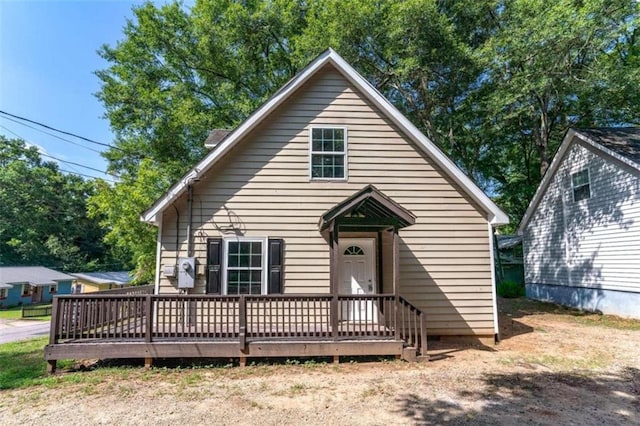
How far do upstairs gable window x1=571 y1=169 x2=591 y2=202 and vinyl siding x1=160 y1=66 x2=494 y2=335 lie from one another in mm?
7732

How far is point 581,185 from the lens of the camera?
13.6 meters

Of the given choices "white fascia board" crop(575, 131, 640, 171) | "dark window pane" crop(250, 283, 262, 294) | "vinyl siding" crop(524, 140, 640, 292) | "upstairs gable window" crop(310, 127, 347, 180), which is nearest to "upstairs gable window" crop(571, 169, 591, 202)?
"vinyl siding" crop(524, 140, 640, 292)

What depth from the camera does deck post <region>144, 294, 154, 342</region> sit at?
6516mm

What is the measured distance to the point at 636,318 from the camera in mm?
11156

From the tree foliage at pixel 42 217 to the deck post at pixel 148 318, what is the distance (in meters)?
45.7

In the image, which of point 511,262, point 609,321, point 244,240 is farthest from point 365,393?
point 511,262

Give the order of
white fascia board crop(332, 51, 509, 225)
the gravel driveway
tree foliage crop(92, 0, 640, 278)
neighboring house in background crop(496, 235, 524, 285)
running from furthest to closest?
neighboring house in background crop(496, 235, 524, 285) < tree foliage crop(92, 0, 640, 278) < the gravel driveway < white fascia board crop(332, 51, 509, 225)

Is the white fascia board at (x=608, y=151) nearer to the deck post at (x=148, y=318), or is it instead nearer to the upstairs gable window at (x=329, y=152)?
the upstairs gable window at (x=329, y=152)

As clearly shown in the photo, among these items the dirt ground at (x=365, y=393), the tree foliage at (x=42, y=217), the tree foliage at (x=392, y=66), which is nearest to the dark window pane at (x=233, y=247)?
the dirt ground at (x=365, y=393)

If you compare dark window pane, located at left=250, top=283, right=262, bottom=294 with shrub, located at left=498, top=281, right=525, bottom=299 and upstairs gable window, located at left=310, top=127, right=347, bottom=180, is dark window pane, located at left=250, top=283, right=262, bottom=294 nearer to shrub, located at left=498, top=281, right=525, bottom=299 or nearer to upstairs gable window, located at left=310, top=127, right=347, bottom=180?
upstairs gable window, located at left=310, top=127, right=347, bottom=180

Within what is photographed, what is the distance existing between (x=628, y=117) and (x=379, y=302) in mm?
19090

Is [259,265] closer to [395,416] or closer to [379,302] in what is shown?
[379,302]

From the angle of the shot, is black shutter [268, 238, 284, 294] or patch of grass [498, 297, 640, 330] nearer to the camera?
black shutter [268, 238, 284, 294]

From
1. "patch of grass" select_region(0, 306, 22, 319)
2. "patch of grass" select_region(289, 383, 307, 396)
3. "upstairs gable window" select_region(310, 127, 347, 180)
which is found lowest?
"patch of grass" select_region(0, 306, 22, 319)
